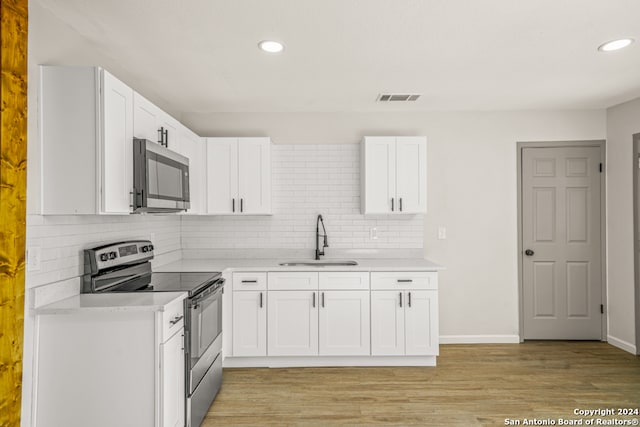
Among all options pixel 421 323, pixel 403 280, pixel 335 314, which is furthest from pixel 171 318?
pixel 421 323

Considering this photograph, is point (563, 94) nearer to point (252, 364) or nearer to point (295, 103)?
point (295, 103)

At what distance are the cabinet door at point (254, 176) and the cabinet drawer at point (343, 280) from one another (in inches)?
36.1

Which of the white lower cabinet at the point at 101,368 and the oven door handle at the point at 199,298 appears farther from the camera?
the oven door handle at the point at 199,298

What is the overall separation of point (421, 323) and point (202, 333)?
1972mm

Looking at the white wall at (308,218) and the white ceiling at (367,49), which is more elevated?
the white ceiling at (367,49)

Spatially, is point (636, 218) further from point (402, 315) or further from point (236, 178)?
point (236, 178)

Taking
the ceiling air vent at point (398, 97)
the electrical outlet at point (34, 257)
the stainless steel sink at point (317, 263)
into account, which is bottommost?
the stainless steel sink at point (317, 263)

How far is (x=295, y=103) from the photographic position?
411 cm

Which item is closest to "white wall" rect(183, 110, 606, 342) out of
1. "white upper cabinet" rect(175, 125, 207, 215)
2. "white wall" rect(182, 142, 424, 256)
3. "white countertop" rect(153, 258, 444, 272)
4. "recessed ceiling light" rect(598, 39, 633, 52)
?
"white wall" rect(182, 142, 424, 256)

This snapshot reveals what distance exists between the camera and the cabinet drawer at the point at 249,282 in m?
3.74

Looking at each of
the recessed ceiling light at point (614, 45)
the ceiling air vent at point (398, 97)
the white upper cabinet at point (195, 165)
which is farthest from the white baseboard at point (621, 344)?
the white upper cabinet at point (195, 165)

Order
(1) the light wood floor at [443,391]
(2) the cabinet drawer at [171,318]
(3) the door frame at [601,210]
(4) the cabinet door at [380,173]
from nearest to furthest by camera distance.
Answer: (2) the cabinet drawer at [171,318] < (1) the light wood floor at [443,391] < (4) the cabinet door at [380,173] < (3) the door frame at [601,210]

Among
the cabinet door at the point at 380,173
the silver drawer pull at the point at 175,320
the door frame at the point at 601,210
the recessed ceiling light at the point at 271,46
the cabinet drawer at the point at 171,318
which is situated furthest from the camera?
the door frame at the point at 601,210

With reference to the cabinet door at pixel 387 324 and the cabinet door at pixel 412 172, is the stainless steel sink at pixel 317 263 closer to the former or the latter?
the cabinet door at pixel 387 324
